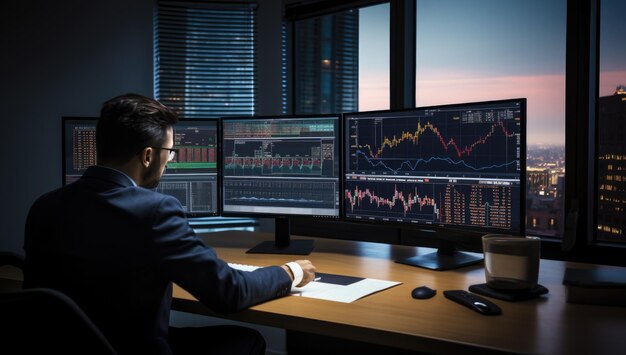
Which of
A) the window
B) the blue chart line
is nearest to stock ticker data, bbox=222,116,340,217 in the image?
the blue chart line

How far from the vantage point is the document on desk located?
1.68m

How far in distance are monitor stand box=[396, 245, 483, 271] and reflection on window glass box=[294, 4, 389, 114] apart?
1.20 meters

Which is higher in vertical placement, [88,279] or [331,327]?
[88,279]

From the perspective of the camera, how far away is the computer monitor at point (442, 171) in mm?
1925

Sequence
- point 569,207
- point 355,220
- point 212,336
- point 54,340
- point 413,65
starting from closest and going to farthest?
point 54,340, point 212,336, point 355,220, point 569,207, point 413,65

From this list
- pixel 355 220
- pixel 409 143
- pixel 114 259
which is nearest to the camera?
pixel 114 259

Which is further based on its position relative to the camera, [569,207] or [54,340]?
[569,207]

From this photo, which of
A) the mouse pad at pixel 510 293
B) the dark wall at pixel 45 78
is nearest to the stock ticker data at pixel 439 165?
the mouse pad at pixel 510 293

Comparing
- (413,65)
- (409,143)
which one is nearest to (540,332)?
(409,143)

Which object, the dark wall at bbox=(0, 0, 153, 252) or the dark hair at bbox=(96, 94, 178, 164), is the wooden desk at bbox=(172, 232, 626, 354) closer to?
the dark hair at bbox=(96, 94, 178, 164)

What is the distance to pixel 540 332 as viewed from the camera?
136 centimetres

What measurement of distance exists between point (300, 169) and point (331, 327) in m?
1.07

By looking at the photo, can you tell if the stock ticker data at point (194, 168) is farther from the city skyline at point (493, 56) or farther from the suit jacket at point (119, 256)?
the city skyline at point (493, 56)

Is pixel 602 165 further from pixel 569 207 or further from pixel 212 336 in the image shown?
pixel 212 336
